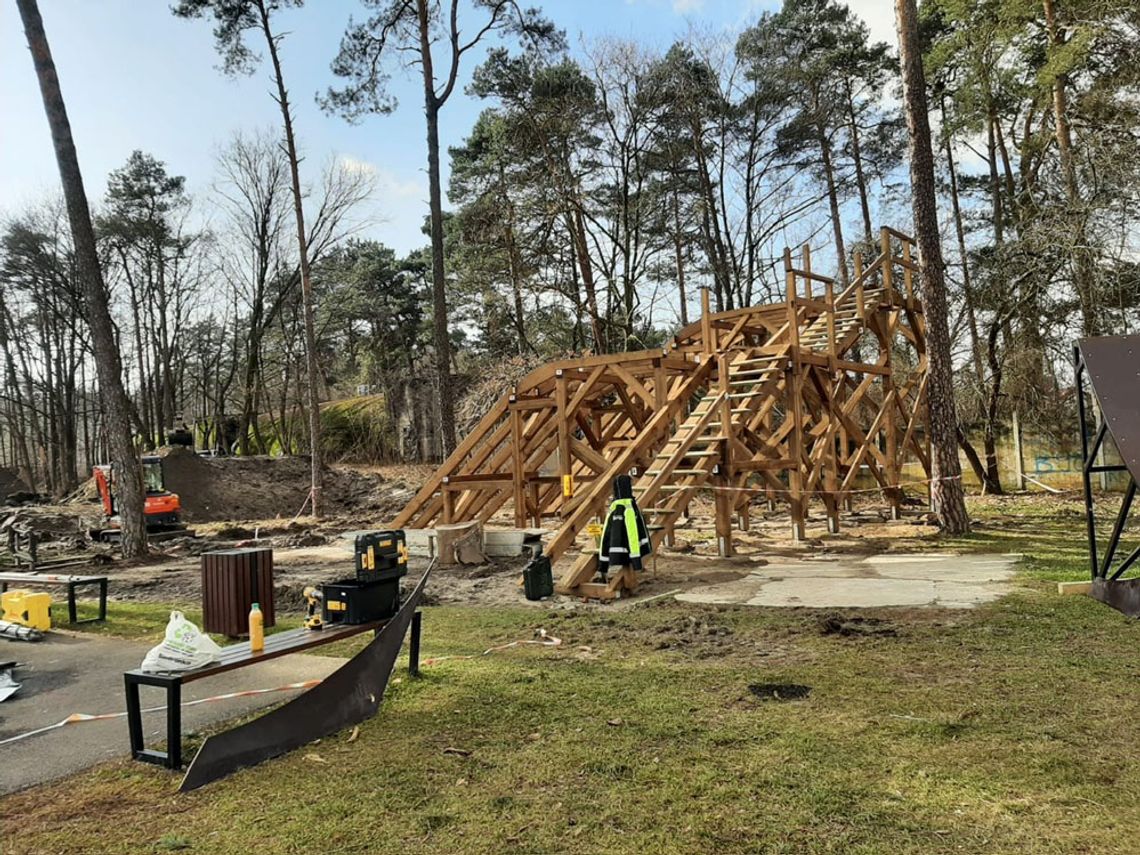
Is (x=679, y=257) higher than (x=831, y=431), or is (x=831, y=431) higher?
(x=679, y=257)

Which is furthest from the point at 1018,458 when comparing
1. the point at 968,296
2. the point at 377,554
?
the point at 377,554

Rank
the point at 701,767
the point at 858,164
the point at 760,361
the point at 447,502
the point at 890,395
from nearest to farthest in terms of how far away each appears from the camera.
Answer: the point at 701,767 < the point at 760,361 < the point at 447,502 < the point at 890,395 < the point at 858,164

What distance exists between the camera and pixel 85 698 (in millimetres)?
5672

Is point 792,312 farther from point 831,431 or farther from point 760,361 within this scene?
point 831,431

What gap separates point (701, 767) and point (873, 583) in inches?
224

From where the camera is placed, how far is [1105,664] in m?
5.27

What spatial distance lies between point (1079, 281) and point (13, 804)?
16.2 meters

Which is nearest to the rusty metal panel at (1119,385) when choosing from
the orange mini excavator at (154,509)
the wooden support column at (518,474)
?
the wooden support column at (518,474)

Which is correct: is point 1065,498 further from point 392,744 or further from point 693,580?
point 392,744

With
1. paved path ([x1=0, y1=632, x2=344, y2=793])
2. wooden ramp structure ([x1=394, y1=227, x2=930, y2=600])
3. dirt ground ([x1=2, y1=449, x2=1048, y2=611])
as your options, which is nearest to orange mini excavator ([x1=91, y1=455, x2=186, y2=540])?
dirt ground ([x1=2, y1=449, x2=1048, y2=611])

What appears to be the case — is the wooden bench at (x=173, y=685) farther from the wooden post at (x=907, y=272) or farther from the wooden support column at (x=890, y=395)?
the wooden post at (x=907, y=272)

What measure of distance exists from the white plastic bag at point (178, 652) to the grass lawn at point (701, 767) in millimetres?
550

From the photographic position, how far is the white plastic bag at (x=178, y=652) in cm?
417

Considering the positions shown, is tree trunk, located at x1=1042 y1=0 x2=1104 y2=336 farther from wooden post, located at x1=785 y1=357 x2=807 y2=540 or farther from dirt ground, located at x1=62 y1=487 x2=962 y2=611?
wooden post, located at x1=785 y1=357 x2=807 y2=540
